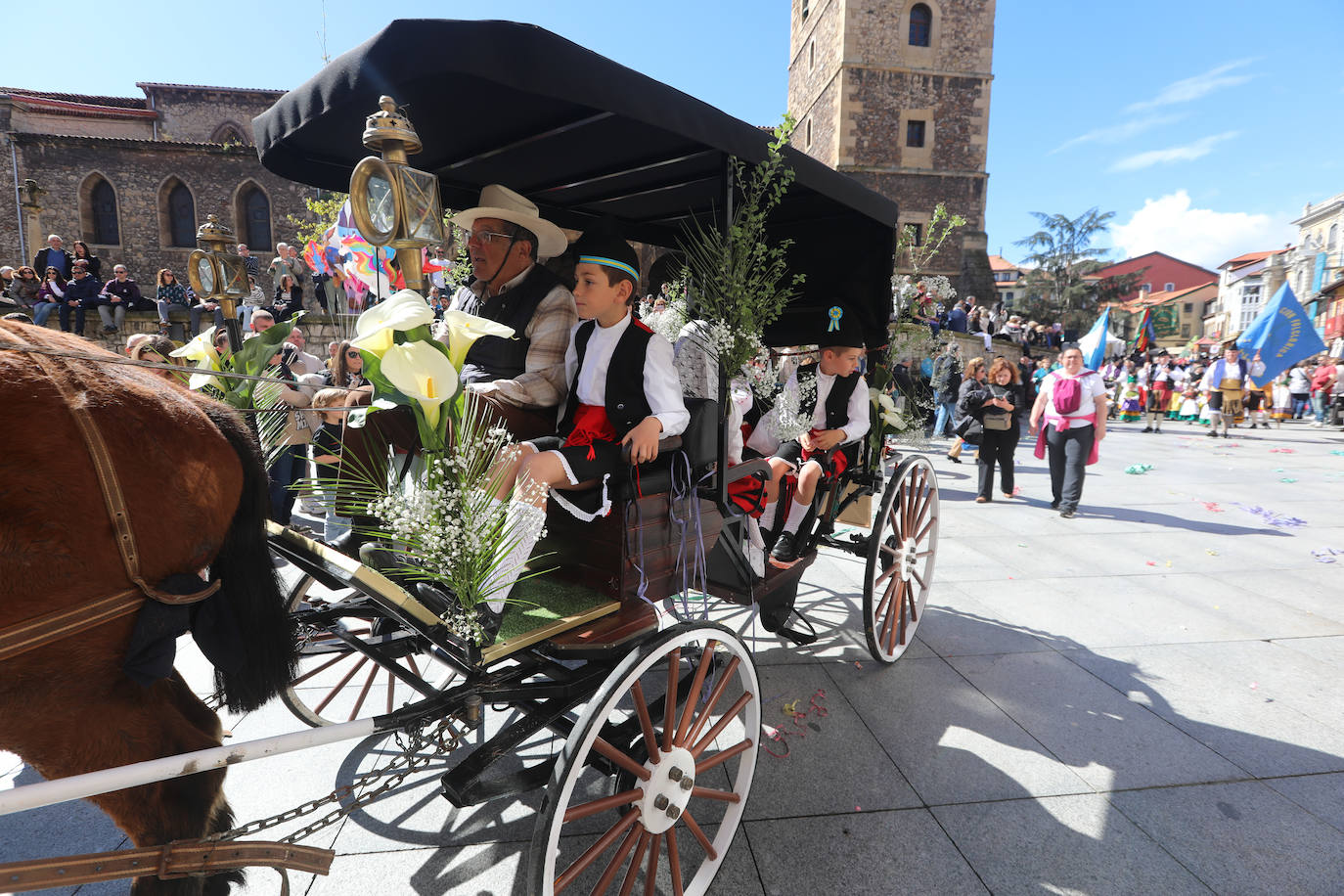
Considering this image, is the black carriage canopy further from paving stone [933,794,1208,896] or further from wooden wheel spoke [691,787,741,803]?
paving stone [933,794,1208,896]

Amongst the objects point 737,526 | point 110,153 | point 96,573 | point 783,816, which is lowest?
point 783,816

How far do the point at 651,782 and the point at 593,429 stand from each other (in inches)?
47.8

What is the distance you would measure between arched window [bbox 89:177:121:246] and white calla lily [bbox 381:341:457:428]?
2567 cm

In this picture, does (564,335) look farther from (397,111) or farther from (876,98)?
(876,98)

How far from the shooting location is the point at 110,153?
18.9 m

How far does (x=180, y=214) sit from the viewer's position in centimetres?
1997

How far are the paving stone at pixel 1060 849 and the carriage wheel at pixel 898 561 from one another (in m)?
0.97

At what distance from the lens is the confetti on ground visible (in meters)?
6.42

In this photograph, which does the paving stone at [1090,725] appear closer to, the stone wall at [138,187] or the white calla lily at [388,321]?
the white calla lily at [388,321]

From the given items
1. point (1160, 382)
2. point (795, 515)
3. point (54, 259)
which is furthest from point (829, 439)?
point (1160, 382)

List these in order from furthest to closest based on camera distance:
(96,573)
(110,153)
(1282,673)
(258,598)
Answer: (110,153)
(1282,673)
(258,598)
(96,573)

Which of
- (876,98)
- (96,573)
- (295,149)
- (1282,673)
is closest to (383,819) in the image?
(96,573)

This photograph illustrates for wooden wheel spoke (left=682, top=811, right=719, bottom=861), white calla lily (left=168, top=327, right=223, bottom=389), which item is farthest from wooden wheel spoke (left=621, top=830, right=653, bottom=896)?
white calla lily (left=168, top=327, right=223, bottom=389)

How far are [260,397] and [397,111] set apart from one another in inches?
54.2
